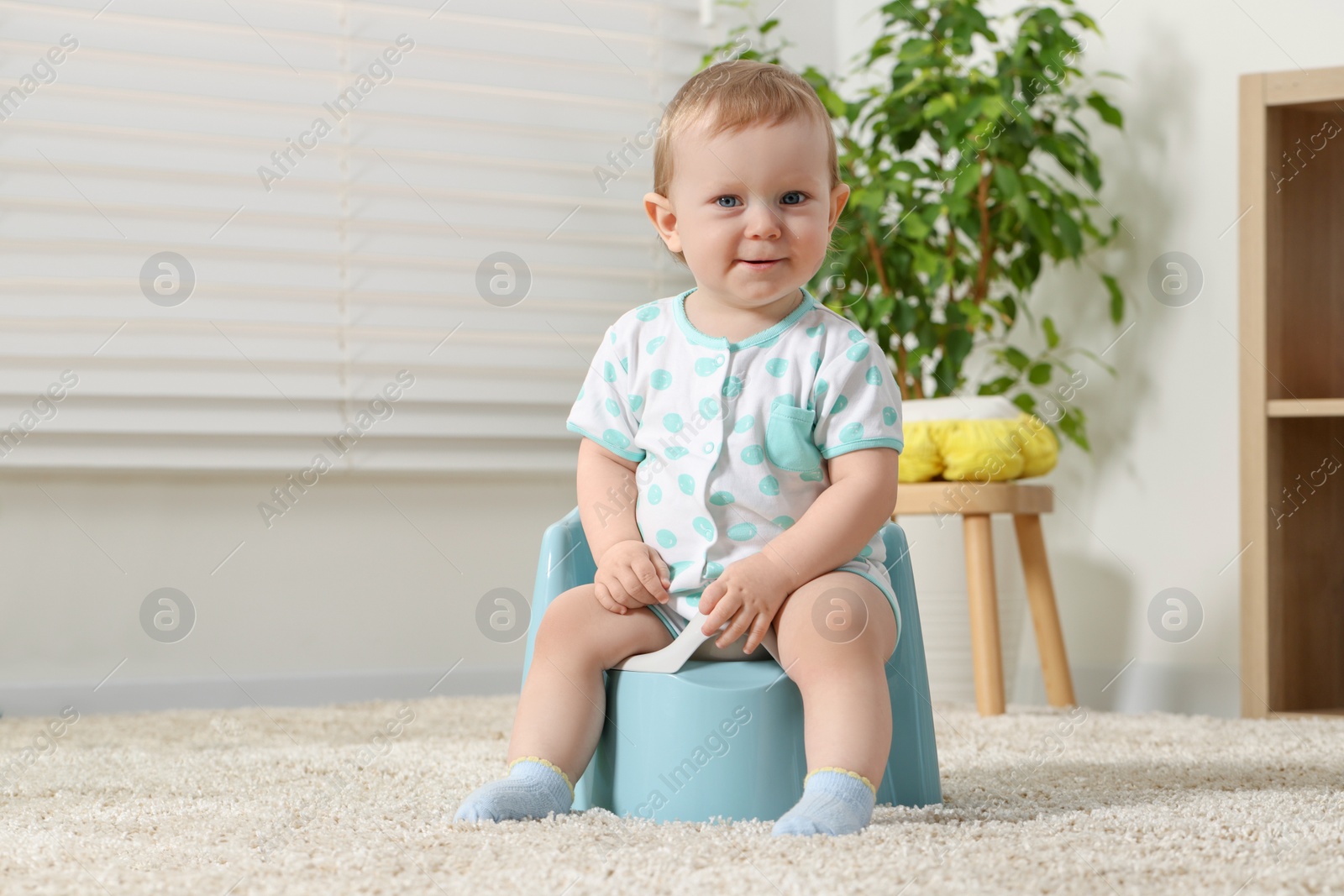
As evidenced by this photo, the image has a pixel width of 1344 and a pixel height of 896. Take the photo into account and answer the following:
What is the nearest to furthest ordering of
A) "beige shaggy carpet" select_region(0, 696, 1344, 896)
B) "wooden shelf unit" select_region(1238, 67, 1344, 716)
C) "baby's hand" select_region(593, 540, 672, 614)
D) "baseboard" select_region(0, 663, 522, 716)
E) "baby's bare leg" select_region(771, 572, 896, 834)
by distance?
"beige shaggy carpet" select_region(0, 696, 1344, 896) → "baby's bare leg" select_region(771, 572, 896, 834) → "baby's hand" select_region(593, 540, 672, 614) → "wooden shelf unit" select_region(1238, 67, 1344, 716) → "baseboard" select_region(0, 663, 522, 716)


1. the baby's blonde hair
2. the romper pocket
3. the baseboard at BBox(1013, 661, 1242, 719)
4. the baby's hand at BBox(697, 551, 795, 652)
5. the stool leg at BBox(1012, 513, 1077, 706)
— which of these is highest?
the baby's blonde hair

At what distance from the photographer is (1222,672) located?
1.68 m

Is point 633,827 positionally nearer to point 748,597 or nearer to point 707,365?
point 748,597

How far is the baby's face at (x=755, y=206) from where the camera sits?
0.93 metres

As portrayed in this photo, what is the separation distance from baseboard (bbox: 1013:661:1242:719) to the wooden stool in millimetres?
186

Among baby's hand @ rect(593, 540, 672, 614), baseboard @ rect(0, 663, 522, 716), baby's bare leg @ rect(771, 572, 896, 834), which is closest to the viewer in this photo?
baby's bare leg @ rect(771, 572, 896, 834)

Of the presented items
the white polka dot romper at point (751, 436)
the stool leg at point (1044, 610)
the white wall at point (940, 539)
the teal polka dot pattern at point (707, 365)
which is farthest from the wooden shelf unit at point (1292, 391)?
the teal polka dot pattern at point (707, 365)

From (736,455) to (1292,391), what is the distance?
96 cm

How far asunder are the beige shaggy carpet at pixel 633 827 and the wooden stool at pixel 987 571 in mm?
164

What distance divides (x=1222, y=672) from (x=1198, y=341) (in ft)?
1.41

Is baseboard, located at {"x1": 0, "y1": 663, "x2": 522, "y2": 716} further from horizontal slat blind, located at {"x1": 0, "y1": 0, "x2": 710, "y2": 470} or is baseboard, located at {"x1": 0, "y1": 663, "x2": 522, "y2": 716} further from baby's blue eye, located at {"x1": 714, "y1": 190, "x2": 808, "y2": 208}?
baby's blue eye, located at {"x1": 714, "y1": 190, "x2": 808, "y2": 208}

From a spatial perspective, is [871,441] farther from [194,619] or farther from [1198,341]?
[194,619]

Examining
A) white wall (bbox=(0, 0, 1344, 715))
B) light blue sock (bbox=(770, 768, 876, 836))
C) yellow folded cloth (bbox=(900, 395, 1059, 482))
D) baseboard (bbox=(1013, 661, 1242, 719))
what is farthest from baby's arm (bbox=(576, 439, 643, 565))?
baseboard (bbox=(1013, 661, 1242, 719))

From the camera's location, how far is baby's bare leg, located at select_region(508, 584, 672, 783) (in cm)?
88
